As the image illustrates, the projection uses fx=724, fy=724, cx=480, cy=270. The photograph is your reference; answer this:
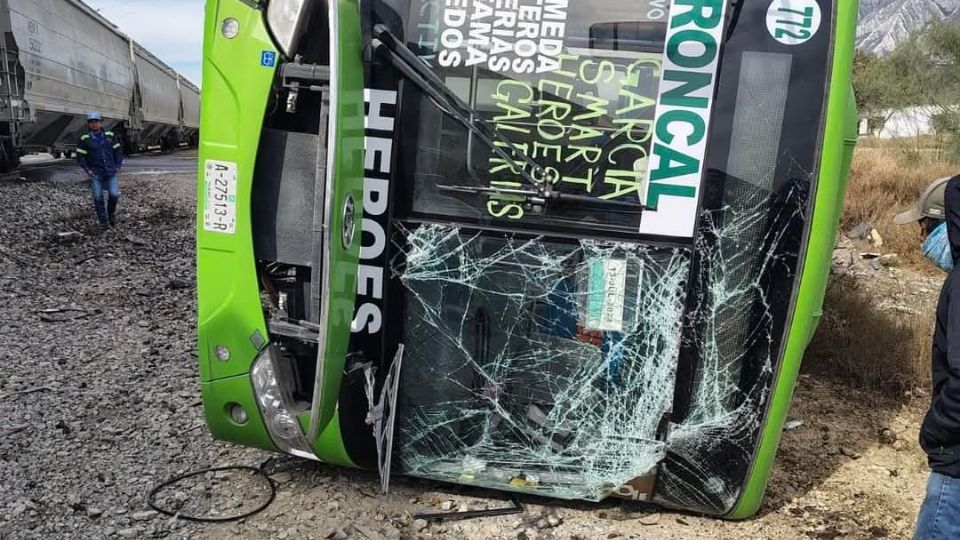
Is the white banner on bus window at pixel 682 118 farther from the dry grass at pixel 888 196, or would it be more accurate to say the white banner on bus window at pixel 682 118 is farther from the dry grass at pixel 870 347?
the dry grass at pixel 888 196

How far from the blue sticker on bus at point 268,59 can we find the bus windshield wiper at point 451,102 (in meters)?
0.37

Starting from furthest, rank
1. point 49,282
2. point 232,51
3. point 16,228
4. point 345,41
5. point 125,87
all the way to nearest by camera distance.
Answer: point 125,87, point 16,228, point 49,282, point 232,51, point 345,41

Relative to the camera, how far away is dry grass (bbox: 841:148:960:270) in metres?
9.59

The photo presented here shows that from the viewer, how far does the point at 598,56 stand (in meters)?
2.59

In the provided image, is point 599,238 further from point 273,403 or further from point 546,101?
point 273,403

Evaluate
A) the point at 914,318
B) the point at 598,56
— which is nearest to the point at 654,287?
the point at 598,56

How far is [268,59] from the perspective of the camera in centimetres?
255

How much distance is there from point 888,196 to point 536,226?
10.7 m

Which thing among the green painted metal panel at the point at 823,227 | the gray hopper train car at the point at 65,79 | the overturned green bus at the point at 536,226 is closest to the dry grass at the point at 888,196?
the green painted metal panel at the point at 823,227

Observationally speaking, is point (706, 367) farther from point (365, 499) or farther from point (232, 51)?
point (232, 51)

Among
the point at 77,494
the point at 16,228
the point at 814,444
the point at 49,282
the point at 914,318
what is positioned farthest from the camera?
the point at 16,228

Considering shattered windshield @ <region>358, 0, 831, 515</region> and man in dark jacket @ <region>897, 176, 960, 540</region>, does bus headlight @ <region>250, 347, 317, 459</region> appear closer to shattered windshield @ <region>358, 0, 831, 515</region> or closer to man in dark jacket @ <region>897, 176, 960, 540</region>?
shattered windshield @ <region>358, 0, 831, 515</region>

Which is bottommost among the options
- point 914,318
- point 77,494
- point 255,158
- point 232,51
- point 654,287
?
point 77,494

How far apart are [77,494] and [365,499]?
47.6 inches
